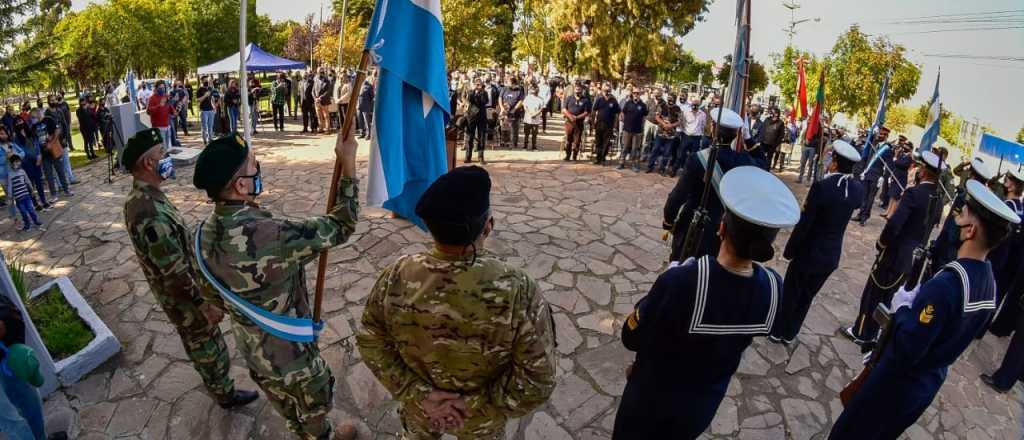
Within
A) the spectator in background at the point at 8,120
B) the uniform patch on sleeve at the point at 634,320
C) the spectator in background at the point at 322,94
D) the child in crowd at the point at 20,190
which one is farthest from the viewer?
the spectator in background at the point at 322,94

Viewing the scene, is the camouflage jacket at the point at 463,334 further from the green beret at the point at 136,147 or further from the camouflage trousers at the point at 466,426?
the green beret at the point at 136,147

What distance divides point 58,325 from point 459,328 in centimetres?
475

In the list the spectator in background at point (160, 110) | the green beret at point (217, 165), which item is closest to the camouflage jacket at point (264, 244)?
the green beret at point (217, 165)

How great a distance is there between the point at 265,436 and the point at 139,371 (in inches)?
62.4

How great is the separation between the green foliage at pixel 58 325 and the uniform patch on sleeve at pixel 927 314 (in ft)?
20.0

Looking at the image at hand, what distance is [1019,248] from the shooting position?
585 centimetres

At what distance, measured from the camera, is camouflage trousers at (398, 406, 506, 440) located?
90.3 inches

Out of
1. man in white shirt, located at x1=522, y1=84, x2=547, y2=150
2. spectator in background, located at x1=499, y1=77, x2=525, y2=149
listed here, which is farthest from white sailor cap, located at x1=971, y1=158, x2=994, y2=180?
spectator in background, located at x1=499, y1=77, x2=525, y2=149

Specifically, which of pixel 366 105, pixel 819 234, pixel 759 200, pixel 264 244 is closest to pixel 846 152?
pixel 819 234

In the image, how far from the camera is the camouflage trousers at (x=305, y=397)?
10.1 feet

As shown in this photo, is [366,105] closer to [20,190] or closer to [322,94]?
[322,94]

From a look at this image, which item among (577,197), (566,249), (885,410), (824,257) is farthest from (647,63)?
(885,410)

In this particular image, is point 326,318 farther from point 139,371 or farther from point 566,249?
point 566,249

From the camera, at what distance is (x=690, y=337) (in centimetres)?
241
